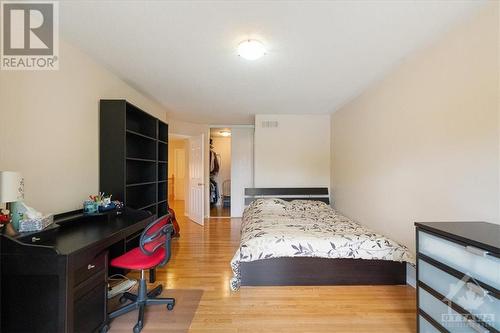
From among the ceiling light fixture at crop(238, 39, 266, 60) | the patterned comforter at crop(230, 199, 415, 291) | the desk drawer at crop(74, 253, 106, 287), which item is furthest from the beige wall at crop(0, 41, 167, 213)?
the patterned comforter at crop(230, 199, 415, 291)

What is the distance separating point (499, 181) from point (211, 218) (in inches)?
214

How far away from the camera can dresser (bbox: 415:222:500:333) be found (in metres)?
1.23

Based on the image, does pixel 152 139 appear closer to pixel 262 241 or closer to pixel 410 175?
pixel 262 241

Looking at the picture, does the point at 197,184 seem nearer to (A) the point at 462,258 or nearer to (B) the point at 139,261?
(B) the point at 139,261

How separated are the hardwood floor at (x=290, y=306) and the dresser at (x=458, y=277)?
1.57 ft

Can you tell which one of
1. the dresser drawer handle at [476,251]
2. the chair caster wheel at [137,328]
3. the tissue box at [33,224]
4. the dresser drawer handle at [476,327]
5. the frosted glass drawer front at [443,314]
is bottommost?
the chair caster wheel at [137,328]

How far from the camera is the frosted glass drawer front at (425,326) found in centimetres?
157

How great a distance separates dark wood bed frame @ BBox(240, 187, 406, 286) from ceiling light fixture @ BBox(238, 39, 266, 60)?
2127mm

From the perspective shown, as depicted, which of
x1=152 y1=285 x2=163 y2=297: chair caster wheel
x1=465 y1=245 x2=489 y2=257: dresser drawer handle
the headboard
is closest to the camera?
x1=465 y1=245 x2=489 y2=257: dresser drawer handle

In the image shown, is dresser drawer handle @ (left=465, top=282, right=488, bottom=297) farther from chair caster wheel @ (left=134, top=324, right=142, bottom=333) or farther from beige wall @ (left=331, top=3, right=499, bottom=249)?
chair caster wheel @ (left=134, top=324, right=142, bottom=333)

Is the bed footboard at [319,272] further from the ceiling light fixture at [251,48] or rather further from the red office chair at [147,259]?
the ceiling light fixture at [251,48]

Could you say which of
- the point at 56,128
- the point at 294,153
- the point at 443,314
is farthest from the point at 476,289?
the point at 294,153

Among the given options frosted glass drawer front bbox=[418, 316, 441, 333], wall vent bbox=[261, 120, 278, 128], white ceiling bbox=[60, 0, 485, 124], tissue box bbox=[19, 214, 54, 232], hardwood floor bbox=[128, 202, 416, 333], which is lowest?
hardwood floor bbox=[128, 202, 416, 333]

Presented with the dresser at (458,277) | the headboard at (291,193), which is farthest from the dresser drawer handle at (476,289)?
the headboard at (291,193)
